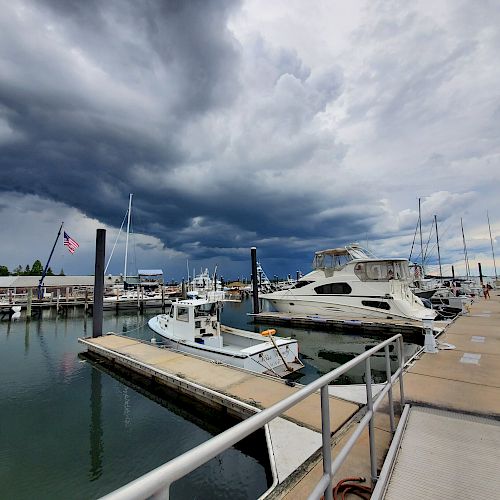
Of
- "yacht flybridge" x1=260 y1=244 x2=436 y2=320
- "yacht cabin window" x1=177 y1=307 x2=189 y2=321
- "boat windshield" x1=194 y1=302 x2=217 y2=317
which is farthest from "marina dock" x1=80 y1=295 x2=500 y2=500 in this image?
"yacht flybridge" x1=260 y1=244 x2=436 y2=320

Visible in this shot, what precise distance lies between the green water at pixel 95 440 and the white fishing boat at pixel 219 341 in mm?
2525

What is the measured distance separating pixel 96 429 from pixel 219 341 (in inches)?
221

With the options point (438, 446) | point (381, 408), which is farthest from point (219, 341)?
point (438, 446)

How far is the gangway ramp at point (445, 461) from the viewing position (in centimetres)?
293

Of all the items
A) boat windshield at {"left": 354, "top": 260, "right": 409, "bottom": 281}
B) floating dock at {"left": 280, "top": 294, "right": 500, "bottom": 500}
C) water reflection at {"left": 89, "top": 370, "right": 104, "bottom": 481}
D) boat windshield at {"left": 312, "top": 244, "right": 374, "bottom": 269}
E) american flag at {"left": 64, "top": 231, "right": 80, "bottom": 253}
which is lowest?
water reflection at {"left": 89, "top": 370, "right": 104, "bottom": 481}

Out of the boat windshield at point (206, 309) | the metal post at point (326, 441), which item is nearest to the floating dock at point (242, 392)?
the boat windshield at point (206, 309)

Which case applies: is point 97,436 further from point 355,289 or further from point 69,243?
point 69,243

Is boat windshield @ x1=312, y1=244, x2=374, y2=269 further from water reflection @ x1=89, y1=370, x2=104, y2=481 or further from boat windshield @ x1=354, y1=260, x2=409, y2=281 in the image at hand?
water reflection @ x1=89, y1=370, x2=104, y2=481

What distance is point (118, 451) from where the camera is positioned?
6949 mm

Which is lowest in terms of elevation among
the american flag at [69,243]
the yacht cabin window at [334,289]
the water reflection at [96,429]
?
the water reflection at [96,429]

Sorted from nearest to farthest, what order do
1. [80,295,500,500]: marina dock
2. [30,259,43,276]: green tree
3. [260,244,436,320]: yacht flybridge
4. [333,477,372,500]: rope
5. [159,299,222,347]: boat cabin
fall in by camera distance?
[333,477,372,500]: rope < [80,295,500,500]: marina dock < [159,299,222,347]: boat cabin < [260,244,436,320]: yacht flybridge < [30,259,43,276]: green tree

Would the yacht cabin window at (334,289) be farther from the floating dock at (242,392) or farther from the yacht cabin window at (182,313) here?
the floating dock at (242,392)

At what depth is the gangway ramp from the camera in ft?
9.61

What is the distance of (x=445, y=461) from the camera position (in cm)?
335
